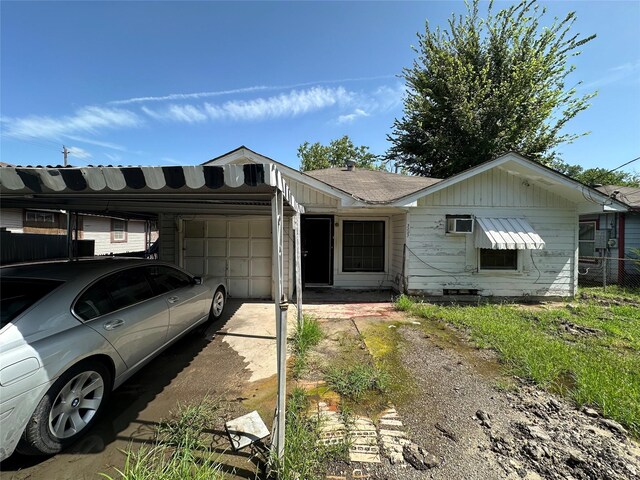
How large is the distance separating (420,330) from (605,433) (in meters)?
2.76

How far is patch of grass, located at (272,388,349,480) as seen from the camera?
6.38 ft

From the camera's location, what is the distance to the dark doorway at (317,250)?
866 centimetres

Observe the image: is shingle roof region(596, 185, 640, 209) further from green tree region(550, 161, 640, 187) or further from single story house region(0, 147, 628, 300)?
green tree region(550, 161, 640, 187)

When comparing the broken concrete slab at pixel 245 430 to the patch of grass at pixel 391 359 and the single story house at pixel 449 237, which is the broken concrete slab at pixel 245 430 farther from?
the single story house at pixel 449 237

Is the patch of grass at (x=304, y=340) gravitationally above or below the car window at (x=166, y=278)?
below

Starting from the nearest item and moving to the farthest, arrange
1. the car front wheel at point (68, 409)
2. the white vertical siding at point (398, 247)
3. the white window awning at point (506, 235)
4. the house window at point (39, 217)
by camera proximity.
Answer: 1. the car front wheel at point (68, 409)
2. the white window awning at point (506, 235)
3. the white vertical siding at point (398, 247)
4. the house window at point (39, 217)

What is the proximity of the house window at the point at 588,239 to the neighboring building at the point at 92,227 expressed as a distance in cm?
1746

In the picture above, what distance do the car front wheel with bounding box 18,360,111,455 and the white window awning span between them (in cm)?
749

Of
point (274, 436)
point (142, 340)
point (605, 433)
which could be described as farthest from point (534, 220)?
point (142, 340)

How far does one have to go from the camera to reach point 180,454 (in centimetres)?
217

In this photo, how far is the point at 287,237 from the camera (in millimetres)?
7105

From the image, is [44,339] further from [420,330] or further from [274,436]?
[420,330]

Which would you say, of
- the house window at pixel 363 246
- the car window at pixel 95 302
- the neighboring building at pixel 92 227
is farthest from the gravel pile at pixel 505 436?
the neighboring building at pixel 92 227

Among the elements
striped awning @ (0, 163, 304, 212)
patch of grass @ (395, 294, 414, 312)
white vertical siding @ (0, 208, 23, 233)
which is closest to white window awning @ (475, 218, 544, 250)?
patch of grass @ (395, 294, 414, 312)
